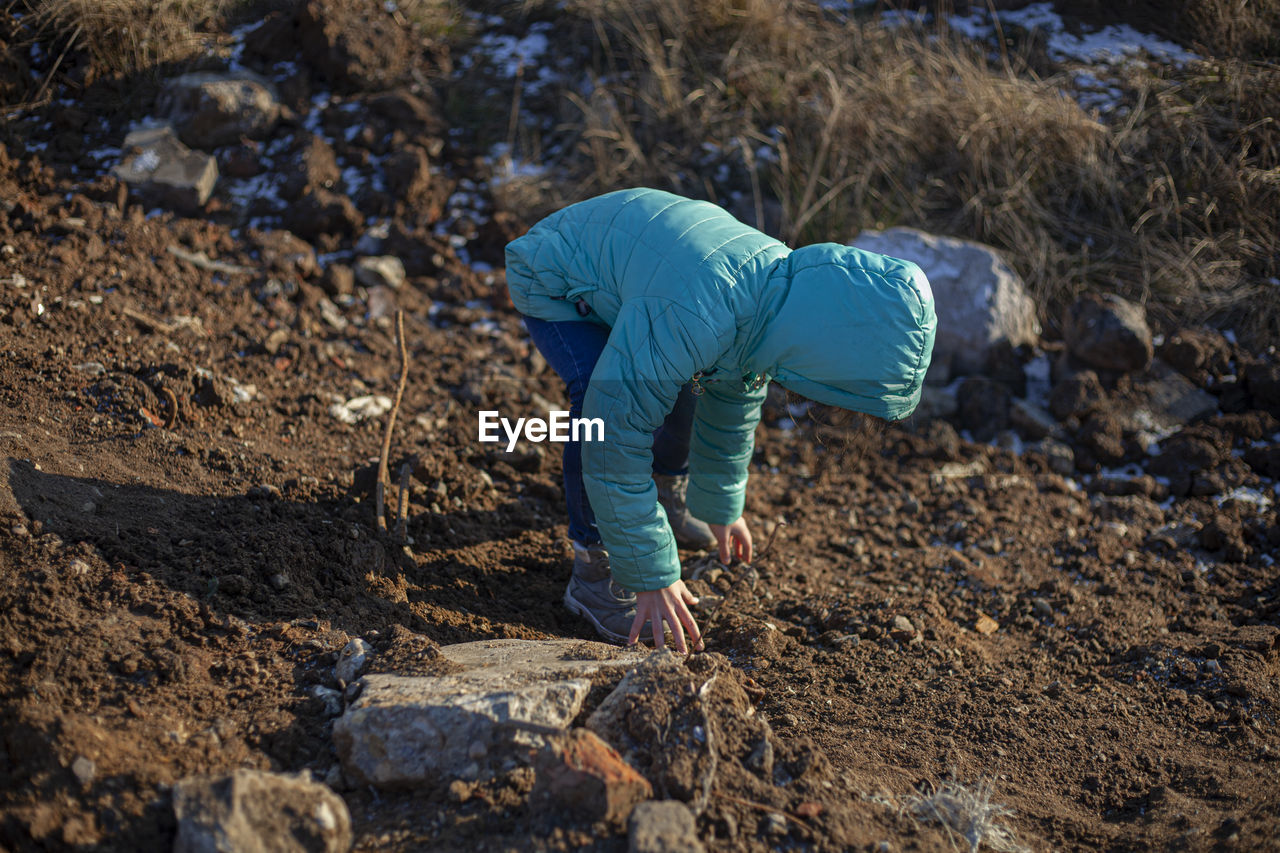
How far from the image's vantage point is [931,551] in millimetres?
3076

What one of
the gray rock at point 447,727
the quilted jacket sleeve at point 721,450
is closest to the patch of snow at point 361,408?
the quilted jacket sleeve at point 721,450

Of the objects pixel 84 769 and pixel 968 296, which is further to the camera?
pixel 968 296

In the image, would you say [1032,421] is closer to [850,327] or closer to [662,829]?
[850,327]

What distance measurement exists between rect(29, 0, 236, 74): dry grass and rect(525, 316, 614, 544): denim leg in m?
3.57

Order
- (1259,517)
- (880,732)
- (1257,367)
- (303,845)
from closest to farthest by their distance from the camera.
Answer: (303,845) → (880,732) → (1259,517) → (1257,367)

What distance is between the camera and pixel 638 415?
1.96m

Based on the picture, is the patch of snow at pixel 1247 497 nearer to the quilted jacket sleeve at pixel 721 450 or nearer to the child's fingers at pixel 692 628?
the quilted jacket sleeve at pixel 721 450

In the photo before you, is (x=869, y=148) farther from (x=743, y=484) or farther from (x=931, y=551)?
(x=743, y=484)

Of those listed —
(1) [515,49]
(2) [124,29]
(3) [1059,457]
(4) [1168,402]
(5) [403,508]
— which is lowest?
(3) [1059,457]

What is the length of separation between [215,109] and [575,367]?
10.8 ft

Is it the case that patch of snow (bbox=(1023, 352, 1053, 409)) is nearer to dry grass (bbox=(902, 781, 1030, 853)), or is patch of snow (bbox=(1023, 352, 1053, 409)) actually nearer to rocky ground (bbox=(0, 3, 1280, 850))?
rocky ground (bbox=(0, 3, 1280, 850))

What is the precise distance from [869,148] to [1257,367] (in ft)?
6.77

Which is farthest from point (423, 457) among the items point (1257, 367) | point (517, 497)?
point (1257, 367)

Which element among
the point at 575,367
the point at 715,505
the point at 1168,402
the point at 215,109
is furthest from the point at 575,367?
the point at 215,109
